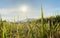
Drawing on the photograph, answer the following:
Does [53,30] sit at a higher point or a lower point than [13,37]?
higher

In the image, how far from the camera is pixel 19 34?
2279mm

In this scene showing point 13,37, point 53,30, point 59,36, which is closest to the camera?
point 53,30

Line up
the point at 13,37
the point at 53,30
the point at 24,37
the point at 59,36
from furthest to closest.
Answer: the point at 13,37
the point at 24,37
the point at 59,36
the point at 53,30

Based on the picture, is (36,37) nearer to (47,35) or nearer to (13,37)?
(47,35)

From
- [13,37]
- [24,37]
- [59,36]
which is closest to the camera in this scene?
[59,36]

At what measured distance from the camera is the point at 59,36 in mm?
2564

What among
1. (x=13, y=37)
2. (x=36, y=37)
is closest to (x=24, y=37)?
(x=13, y=37)

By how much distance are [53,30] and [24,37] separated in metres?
0.66

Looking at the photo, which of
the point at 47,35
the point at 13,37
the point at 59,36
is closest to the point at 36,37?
the point at 47,35

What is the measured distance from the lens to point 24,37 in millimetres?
2756

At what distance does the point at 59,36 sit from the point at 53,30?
0.36 m

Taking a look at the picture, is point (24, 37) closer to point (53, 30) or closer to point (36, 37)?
point (36, 37)

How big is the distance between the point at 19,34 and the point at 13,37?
70cm

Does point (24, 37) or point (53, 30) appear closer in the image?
point (53, 30)
